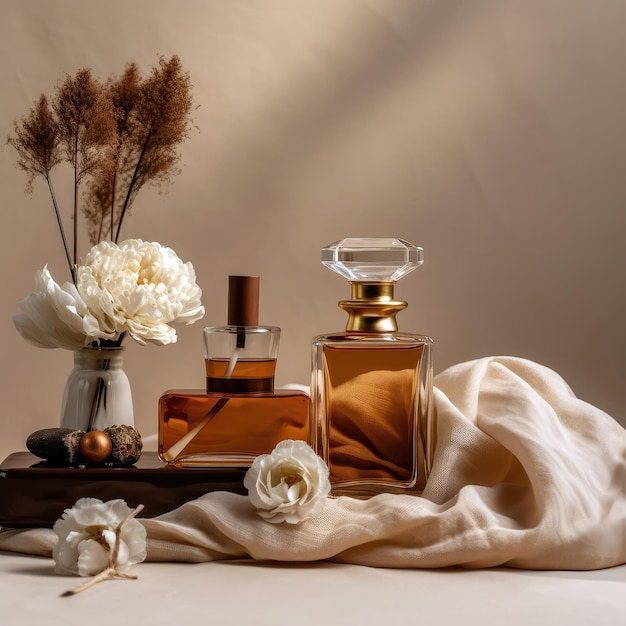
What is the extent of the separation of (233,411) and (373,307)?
232 millimetres

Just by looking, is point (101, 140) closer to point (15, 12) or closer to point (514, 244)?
point (15, 12)

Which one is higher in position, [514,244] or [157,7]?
[157,7]

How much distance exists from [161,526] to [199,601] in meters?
0.15

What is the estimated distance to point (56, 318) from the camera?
4.22 ft

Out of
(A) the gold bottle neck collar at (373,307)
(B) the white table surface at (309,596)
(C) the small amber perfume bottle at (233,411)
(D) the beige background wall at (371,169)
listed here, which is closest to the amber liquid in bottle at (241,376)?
(C) the small amber perfume bottle at (233,411)

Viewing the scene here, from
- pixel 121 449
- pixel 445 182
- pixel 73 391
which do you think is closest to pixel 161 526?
pixel 121 449

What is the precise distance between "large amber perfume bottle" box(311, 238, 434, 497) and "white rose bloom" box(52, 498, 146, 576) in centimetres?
31

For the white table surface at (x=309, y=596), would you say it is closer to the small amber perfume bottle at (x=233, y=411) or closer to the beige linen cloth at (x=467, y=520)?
the beige linen cloth at (x=467, y=520)

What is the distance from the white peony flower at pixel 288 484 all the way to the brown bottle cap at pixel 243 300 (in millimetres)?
232

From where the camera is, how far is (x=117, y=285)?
1265 mm

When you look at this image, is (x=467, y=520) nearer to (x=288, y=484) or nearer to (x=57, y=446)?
(x=288, y=484)

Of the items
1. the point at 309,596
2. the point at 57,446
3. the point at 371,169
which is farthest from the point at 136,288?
the point at 371,169

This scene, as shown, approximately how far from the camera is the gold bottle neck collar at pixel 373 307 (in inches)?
50.6

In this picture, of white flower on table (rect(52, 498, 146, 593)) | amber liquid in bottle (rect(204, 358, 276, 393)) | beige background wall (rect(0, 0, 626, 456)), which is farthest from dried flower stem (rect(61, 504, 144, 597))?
beige background wall (rect(0, 0, 626, 456))
